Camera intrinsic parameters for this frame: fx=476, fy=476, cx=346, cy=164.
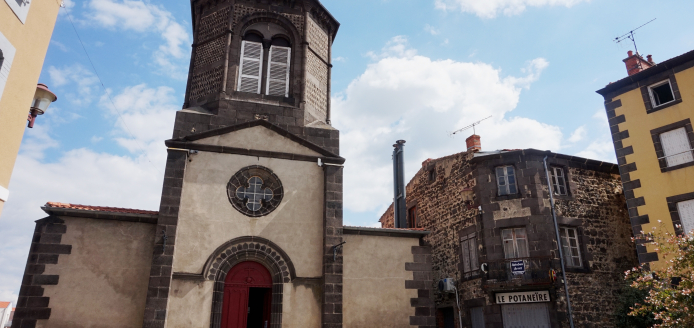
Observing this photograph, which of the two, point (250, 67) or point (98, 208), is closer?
point (98, 208)

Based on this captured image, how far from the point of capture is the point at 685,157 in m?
14.2

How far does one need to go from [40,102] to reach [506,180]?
15.0 meters

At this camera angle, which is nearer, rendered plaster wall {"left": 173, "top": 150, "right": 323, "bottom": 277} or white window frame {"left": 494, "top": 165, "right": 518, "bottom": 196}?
rendered plaster wall {"left": 173, "top": 150, "right": 323, "bottom": 277}

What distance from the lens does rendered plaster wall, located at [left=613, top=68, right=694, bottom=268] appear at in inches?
553

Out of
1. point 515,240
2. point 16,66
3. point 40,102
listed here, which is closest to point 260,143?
point 40,102

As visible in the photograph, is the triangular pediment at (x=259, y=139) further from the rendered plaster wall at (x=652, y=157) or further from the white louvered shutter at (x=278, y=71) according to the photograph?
the rendered plaster wall at (x=652, y=157)

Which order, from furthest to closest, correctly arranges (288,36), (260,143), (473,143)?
(473,143)
(288,36)
(260,143)

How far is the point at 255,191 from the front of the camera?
40.7ft

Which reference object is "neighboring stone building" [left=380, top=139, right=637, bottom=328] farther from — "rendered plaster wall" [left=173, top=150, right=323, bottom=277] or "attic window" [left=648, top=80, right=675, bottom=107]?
"rendered plaster wall" [left=173, top=150, right=323, bottom=277]

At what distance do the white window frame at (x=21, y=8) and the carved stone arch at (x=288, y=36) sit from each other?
19.4 feet

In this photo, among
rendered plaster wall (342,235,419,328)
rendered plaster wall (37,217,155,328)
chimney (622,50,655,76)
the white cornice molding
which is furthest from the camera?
chimney (622,50,655,76)

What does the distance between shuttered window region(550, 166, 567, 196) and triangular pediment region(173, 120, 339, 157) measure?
9.34 meters

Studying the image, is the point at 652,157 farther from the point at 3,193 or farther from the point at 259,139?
the point at 3,193

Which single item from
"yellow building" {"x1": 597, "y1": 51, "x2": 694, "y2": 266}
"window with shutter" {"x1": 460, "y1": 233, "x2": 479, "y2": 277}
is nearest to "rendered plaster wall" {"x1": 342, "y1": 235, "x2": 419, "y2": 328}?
"window with shutter" {"x1": 460, "y1": 233, "x2": 479, "y2": 277}
